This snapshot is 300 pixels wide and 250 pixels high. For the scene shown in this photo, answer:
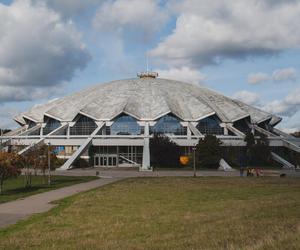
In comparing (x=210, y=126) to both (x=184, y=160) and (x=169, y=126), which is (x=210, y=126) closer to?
(x=169, y=126)

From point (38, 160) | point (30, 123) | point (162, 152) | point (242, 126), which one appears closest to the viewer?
point (38, 160)

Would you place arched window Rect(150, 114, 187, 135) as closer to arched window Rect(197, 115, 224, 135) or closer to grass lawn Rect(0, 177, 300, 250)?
arched window Rect(197, 115, 224, 135)

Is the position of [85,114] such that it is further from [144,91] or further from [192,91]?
[192,91]

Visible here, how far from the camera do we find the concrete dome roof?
76.3m

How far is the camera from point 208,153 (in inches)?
2408

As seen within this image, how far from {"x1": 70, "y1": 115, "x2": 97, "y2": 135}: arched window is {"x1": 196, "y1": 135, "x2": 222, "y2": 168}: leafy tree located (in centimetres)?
2156

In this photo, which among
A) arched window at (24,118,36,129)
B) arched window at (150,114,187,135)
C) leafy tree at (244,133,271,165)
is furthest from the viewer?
arched window at (24,118,36,129)

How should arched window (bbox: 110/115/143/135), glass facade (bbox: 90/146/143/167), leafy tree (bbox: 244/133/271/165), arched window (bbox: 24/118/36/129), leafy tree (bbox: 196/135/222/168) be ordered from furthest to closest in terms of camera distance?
arched window (bbox: 24/118/36/129) → arched window (bbox: 110/115/143/135) → glass facade (bbox: 90/146/143/167) → leafy tree (bbox: 244/133/271/165) → leafy tree (bbox: 196/135/222/168)

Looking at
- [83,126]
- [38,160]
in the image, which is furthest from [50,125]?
[38,160]

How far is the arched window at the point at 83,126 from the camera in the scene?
7684 cm

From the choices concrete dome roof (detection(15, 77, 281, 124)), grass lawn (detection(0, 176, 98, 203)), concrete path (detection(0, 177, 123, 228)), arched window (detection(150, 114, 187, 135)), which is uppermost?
concrete dome roof (detection(15, 77, 281, 124))

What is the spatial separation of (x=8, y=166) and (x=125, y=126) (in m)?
46.7

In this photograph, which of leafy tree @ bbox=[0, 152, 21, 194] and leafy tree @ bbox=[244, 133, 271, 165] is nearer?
leafy tree @ bbox=[0, 152, 21, 194]

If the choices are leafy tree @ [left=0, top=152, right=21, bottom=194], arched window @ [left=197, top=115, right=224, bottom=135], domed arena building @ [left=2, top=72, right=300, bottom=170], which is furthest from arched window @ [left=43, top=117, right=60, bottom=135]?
leafy tree @ [left=0, top=152, right=21, bottom=194]
